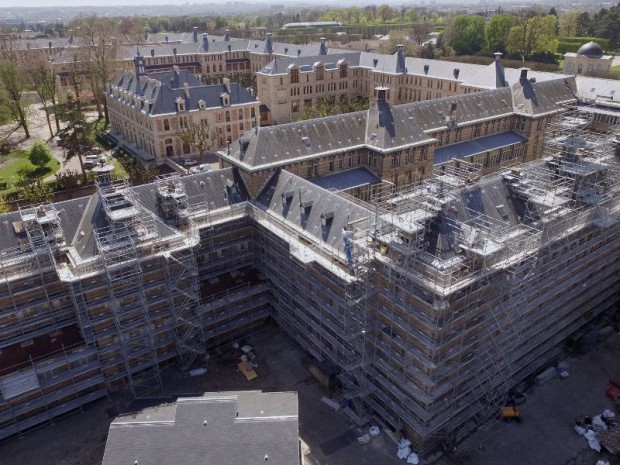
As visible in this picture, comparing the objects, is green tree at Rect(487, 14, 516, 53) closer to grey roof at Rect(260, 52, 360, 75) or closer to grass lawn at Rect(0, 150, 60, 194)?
grey roof at Rect(260, 52, 360, 75)

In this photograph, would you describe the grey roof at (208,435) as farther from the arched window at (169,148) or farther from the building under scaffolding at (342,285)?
the arched window at (169,148)

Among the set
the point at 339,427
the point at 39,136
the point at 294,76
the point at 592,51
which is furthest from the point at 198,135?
the point at 592,51

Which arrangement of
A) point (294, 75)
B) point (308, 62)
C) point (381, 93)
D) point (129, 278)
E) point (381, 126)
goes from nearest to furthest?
point (129, 278) → point (381, 93) → point (381, 126) → point (294, 75) → point (308, 62)

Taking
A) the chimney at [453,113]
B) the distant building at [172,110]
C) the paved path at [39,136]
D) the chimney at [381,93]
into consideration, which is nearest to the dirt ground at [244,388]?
the chimney at [381,93]

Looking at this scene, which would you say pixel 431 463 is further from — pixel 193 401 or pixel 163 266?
pixel 163 266

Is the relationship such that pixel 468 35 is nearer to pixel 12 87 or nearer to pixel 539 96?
pixel 539 96

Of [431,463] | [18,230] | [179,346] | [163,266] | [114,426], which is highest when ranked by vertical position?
[18,230]

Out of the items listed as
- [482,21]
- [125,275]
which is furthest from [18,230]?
[482,21]
